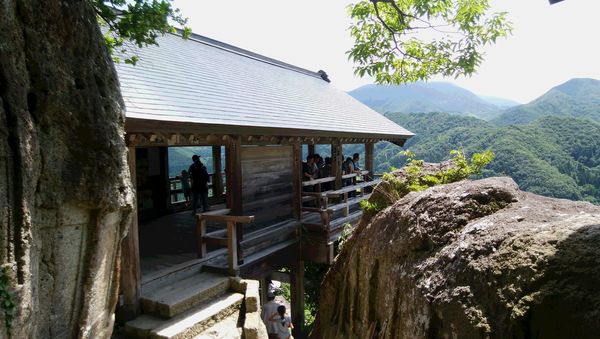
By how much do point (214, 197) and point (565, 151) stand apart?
1349 inches

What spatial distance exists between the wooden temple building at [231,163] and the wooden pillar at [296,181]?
0.08 ft

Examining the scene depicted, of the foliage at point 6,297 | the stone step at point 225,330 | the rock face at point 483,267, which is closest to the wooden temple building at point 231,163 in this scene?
the stone step at point 225,330

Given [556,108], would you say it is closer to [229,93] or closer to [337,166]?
[337,166]

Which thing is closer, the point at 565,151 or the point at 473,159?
the point at 473,159

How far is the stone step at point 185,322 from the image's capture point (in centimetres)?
494

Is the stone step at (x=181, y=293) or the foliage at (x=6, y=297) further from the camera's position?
the stone step at (x=181, y=293)

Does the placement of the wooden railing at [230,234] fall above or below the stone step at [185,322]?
above

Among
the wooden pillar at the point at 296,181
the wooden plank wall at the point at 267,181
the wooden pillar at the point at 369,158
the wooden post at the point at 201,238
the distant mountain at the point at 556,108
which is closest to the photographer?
the wooden post at the point at 201,238

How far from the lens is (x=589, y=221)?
74.9 inches

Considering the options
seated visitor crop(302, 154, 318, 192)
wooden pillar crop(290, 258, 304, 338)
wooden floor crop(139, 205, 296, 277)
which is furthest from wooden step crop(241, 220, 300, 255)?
seated visitor crop(302, 154, 318, 192)

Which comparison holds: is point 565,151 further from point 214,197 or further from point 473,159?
point 473,159

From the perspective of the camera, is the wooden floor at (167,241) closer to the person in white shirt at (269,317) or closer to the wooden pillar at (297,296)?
the person in white shirt at (269,317)

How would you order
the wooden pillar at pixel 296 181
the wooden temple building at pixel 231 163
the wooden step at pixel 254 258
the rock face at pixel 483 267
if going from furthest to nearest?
the wooden pillar at pixel 296 181 < the wooden step at pixel 254 258 < the wooden temple building at pixel 231 163 < the rock face at pixel 483 267

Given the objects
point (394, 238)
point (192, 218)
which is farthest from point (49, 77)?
point (192, 218)
